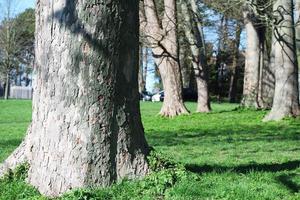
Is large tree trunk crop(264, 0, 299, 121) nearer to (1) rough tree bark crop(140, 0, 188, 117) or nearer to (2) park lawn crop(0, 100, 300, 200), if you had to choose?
(2) park lawn crop(0, 100, 300, 200)

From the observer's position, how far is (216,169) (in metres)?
7.33

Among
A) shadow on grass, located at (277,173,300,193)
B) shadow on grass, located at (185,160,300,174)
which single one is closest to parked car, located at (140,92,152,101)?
shadow on grass, located at (185,160,300,174)

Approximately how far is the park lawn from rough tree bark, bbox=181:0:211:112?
8.52 m

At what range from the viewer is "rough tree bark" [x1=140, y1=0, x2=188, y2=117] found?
21484 mm

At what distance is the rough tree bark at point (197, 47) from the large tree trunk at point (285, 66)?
20.9 ft

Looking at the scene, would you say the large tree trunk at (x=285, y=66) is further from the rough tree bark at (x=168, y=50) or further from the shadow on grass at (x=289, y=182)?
the shadow on grass at (x=289, y=182)

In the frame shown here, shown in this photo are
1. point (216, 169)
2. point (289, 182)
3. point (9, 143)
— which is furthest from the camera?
point (9, 143)

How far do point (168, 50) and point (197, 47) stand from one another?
244 cm

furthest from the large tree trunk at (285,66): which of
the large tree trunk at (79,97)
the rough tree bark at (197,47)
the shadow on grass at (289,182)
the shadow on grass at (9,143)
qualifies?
the large tree trunk at (79,97)

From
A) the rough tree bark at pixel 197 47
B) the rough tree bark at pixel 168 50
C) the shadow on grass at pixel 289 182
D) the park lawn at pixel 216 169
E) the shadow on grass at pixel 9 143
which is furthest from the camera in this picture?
the rough tree bark at pixel 197 47

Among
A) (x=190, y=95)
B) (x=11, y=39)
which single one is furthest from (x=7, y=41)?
(x=190, y=95)

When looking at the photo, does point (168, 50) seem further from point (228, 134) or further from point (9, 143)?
point (9, 143)

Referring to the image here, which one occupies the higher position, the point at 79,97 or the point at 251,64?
→ the point at 251,64

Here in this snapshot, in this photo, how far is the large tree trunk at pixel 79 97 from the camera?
214 inches
